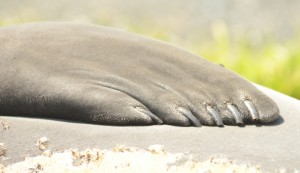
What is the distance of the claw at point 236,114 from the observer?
9.00ft

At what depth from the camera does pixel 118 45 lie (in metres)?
3.08

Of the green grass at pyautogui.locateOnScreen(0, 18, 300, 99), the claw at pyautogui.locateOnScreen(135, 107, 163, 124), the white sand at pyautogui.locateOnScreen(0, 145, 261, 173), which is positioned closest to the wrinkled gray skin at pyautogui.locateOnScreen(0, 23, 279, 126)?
the claw at pyautogui.locateOnScreen(135, 107, 163, 124)

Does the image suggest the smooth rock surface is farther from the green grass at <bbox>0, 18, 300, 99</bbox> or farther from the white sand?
the green grass at <bbox>0, 18, 300, 99</bbox>

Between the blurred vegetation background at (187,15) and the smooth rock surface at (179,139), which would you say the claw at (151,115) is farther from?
the blurred vegetation background at (187,15)

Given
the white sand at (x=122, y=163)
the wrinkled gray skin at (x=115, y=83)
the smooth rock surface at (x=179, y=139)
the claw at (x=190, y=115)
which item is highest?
the wrinkled gray skin at (x=115, y=83)

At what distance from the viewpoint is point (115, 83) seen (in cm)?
283

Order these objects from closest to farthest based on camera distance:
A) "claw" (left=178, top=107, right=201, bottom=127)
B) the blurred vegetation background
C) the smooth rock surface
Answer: the smooth rock surface
"claw" (left=178, top=107, right=201, bottom=127)
the blurred vegetation background

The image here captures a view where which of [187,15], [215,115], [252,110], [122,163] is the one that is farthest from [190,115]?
[187,15]

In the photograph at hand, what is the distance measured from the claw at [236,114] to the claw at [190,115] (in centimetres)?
13

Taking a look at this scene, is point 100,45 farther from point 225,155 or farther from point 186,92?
point 225,155

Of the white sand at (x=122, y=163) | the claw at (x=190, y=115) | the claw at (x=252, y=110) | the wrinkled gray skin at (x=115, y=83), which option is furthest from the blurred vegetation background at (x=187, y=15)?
the white sand at (x=122, y=163)

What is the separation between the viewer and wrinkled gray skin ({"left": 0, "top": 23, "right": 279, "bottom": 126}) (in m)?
2.74

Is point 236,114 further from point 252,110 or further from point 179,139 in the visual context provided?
point 179,139

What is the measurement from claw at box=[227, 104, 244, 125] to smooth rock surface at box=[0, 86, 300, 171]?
2 cm
